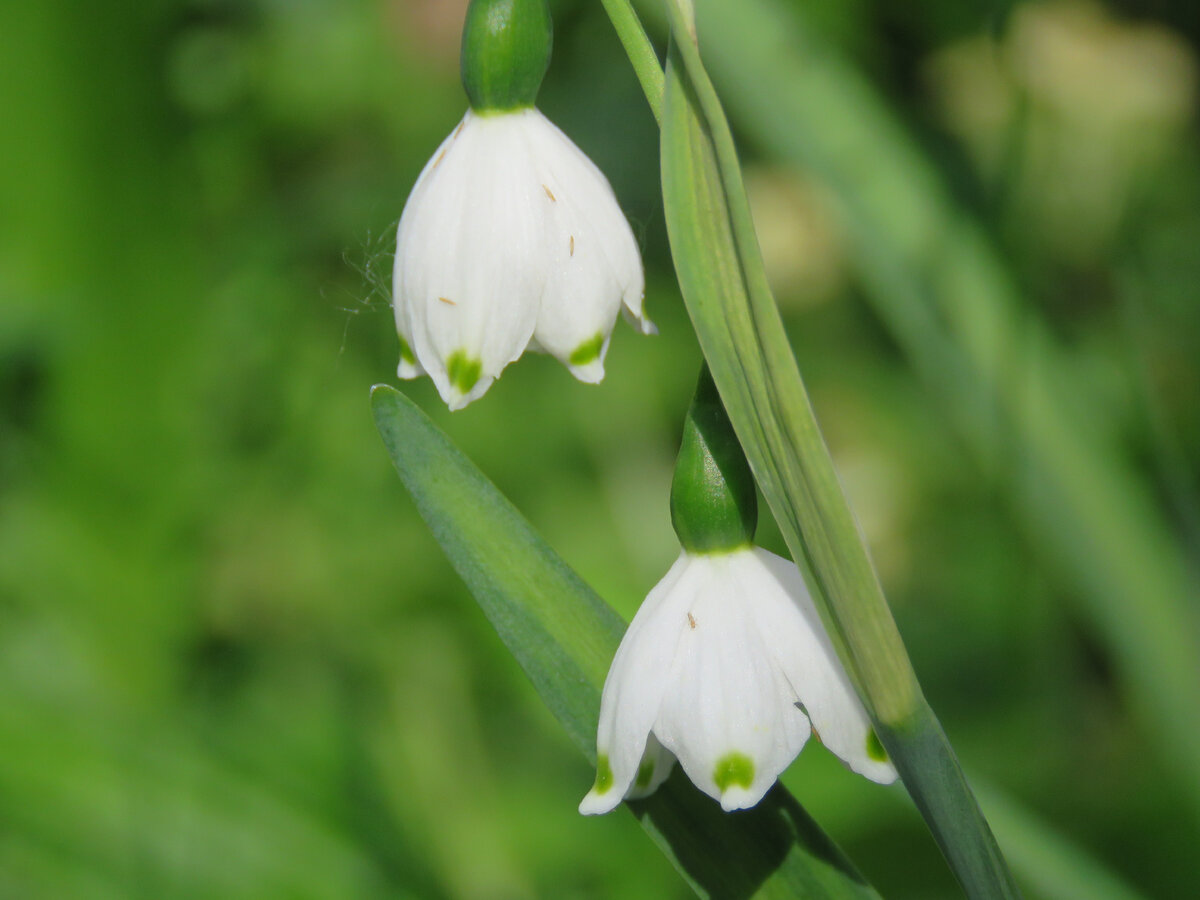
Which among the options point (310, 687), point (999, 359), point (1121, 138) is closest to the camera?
point (999, 359)

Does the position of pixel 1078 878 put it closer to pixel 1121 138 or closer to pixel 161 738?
pixel 161 738

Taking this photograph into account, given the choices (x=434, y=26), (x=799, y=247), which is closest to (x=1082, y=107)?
(x=799, y=247)

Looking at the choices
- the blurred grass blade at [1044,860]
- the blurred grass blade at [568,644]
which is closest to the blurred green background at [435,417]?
the blurred grass blade at [1044,860]

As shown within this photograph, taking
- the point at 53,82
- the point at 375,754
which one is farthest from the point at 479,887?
the point at 53,82

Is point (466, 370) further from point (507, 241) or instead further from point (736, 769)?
point (736, 769)

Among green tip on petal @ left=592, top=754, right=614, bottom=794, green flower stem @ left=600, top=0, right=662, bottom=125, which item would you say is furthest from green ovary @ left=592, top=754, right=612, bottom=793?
green flower stem @ left=600, top=0, right=662, bottom=125

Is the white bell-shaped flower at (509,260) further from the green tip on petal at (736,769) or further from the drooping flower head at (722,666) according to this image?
the green tip on petal at (736,769)
